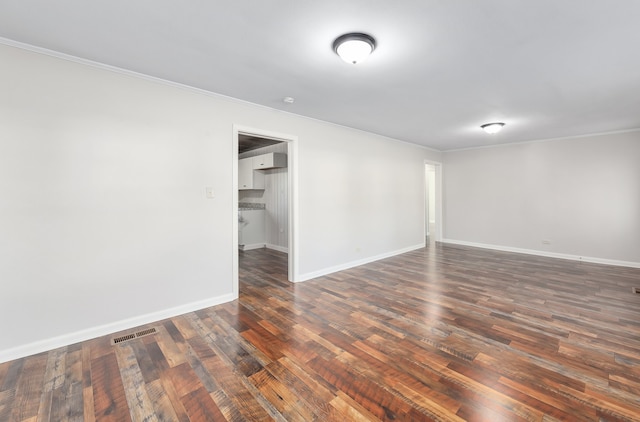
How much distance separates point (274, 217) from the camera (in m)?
6.76

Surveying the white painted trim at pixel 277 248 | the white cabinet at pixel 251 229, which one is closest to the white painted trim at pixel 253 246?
the white cabinet at pixel 251 229

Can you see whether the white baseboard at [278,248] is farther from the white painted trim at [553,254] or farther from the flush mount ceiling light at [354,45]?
the flush mount ceiling light at [354,45]

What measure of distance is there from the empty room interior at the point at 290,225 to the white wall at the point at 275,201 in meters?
2.05

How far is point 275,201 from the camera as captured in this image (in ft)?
22.0

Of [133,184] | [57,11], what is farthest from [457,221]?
[57,11]

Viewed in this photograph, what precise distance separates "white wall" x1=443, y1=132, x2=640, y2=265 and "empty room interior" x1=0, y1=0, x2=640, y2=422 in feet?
3.36

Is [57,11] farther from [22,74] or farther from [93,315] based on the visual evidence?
[93,315]

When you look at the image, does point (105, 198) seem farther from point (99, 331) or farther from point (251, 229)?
point (251, 229)

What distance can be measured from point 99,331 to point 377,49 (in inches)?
139

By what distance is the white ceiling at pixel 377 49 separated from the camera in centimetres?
179

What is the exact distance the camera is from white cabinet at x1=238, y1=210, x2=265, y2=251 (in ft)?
21.9

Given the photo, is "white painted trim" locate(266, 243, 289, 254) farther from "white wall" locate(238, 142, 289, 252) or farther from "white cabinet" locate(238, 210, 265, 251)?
"white cabinet" locate(238, 210, 265, 251)

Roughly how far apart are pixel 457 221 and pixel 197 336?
674 cm

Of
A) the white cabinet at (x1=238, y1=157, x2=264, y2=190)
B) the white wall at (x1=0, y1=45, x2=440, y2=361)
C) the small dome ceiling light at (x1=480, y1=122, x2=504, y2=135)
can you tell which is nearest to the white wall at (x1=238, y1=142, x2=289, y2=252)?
the white cabinet at (x1=238, y1=157, x2=264, y2=190)
